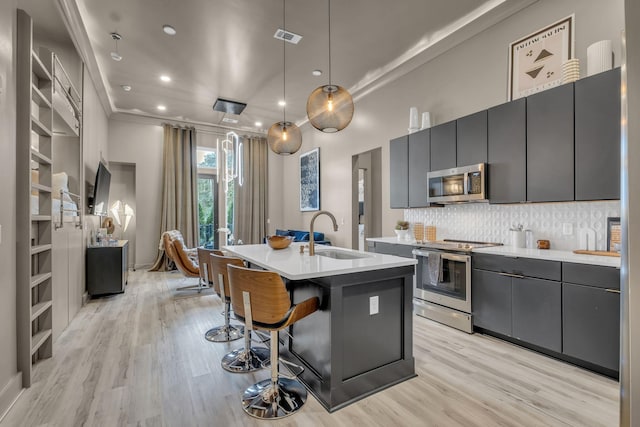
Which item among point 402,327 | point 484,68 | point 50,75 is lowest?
point 402,327

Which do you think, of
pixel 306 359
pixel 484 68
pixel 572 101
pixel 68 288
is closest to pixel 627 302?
pixel 306 359

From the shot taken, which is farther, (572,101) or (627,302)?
(572,101)

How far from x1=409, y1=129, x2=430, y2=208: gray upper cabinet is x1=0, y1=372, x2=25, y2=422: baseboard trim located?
4183 mm

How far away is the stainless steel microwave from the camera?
3.36 metres

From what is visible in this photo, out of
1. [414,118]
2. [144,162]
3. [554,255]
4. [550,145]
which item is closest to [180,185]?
[144,162]

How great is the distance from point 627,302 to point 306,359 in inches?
82.2

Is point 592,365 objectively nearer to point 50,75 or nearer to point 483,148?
point 483,148

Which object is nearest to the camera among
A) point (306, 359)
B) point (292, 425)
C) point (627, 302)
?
point (627, 302)

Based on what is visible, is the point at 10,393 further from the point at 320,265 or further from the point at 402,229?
the point at 402,229

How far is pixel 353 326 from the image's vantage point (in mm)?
2180

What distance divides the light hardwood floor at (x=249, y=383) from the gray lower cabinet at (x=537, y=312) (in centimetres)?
17

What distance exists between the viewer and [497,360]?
2670 mm

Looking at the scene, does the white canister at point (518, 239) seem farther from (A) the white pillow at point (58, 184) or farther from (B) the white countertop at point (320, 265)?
(A) the white pillow at point (58, 184)

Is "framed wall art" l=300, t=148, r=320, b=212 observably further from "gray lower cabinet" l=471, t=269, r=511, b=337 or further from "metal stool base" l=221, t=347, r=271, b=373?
"metal stool base" l=221, t=347, r=271, b=373
